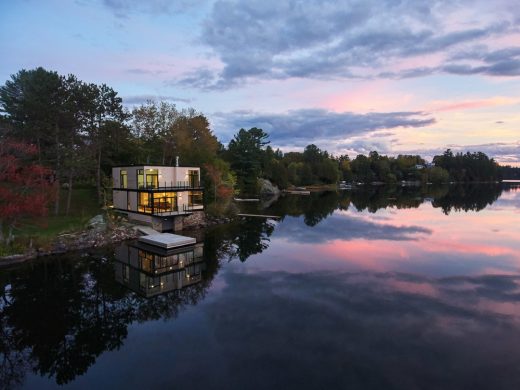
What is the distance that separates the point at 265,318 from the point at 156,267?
433 inches

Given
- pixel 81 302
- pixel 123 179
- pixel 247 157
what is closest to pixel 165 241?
pixel 81 302

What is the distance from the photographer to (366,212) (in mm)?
56750

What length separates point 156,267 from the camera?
24.0 m

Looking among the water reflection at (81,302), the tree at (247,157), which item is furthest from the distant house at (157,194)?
the tree at (247,157)

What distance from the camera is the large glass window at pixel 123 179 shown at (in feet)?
125

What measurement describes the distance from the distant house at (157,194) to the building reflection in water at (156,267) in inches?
221

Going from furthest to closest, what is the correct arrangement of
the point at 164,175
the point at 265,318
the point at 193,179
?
the point at 193,179 < the point at 164,175 < the point at 265,318

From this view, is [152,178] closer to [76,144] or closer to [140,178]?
[140,178]

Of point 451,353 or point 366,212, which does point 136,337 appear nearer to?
point 451,353

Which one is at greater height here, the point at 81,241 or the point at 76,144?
the point at 76,144

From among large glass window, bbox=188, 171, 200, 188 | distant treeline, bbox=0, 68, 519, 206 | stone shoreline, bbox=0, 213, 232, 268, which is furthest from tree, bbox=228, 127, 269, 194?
stone shoreline, bbox=0, 213, 232, 268

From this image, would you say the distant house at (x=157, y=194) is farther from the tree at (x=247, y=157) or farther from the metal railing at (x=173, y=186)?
the tree at (x=247, y=157)

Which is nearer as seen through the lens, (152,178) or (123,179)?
(152,178)

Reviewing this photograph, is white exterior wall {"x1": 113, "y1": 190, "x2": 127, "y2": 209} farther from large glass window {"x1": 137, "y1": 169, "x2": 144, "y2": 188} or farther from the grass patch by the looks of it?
large glass window {"x1": 137, "y1": 169, "x2": 144, "y2": 188}
